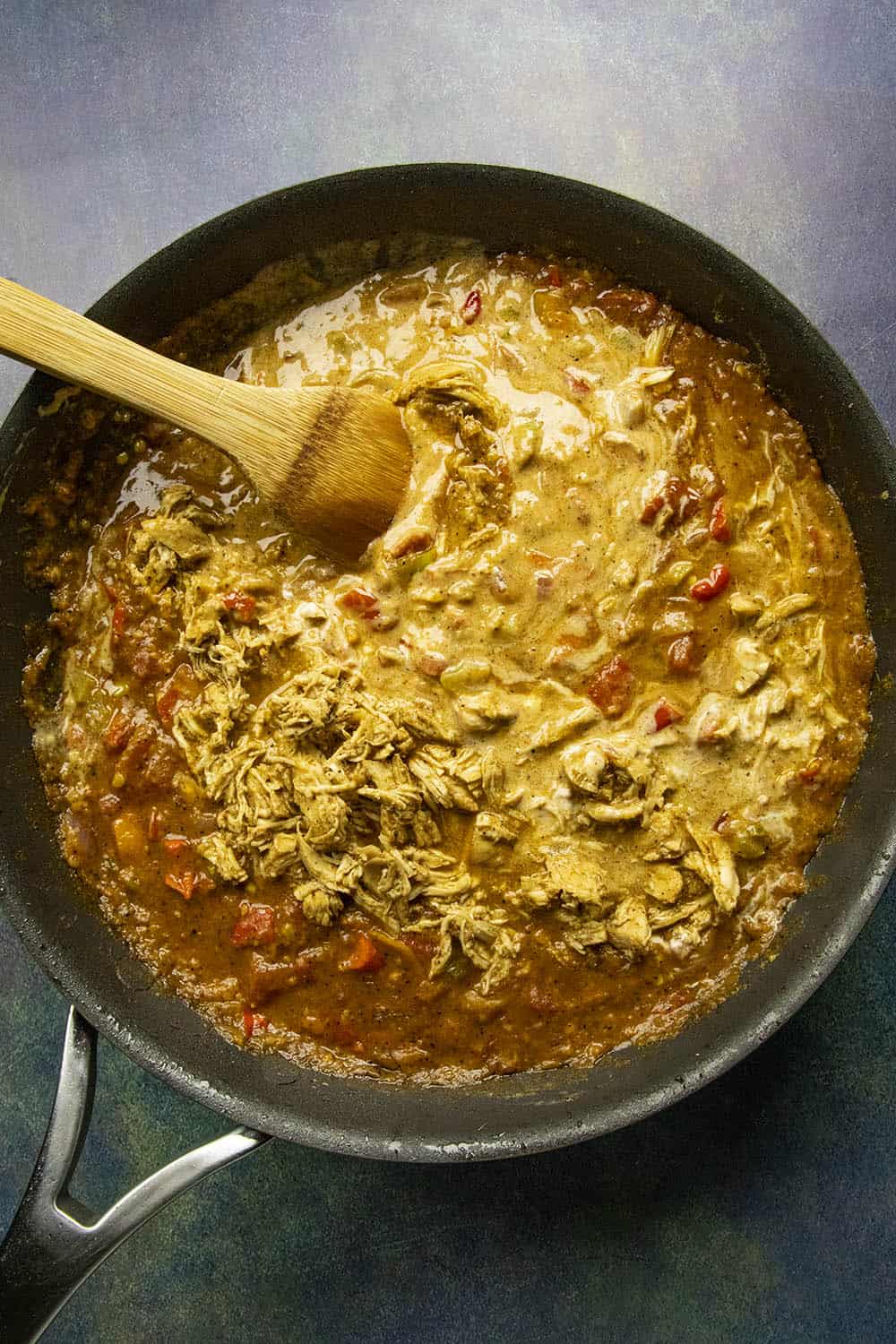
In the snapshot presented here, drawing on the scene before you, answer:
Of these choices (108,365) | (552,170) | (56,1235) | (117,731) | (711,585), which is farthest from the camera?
(552,170)

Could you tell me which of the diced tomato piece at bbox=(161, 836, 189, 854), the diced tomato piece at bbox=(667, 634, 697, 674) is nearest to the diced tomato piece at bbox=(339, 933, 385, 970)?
the diced tomato piece at bbox=(161, 836, 189, 854)

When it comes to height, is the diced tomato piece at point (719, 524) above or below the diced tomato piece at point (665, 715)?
above

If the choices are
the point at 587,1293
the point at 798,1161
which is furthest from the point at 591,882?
the point at 587,1293

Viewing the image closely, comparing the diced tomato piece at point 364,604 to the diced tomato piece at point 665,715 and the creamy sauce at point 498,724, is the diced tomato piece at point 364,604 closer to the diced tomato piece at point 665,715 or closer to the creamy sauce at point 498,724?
the creamy sauce at point 498,724

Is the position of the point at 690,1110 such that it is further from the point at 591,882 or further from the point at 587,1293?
the point at 591,882

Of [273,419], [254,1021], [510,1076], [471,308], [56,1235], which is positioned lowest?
[56,1235]

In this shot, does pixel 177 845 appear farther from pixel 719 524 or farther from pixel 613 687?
pixel 719 524

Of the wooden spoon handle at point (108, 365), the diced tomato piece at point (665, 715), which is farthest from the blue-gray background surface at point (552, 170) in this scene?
the diced tomato piece at point (665, 715)

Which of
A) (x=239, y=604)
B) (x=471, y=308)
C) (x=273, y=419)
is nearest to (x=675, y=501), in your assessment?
(x=471, y=308)
